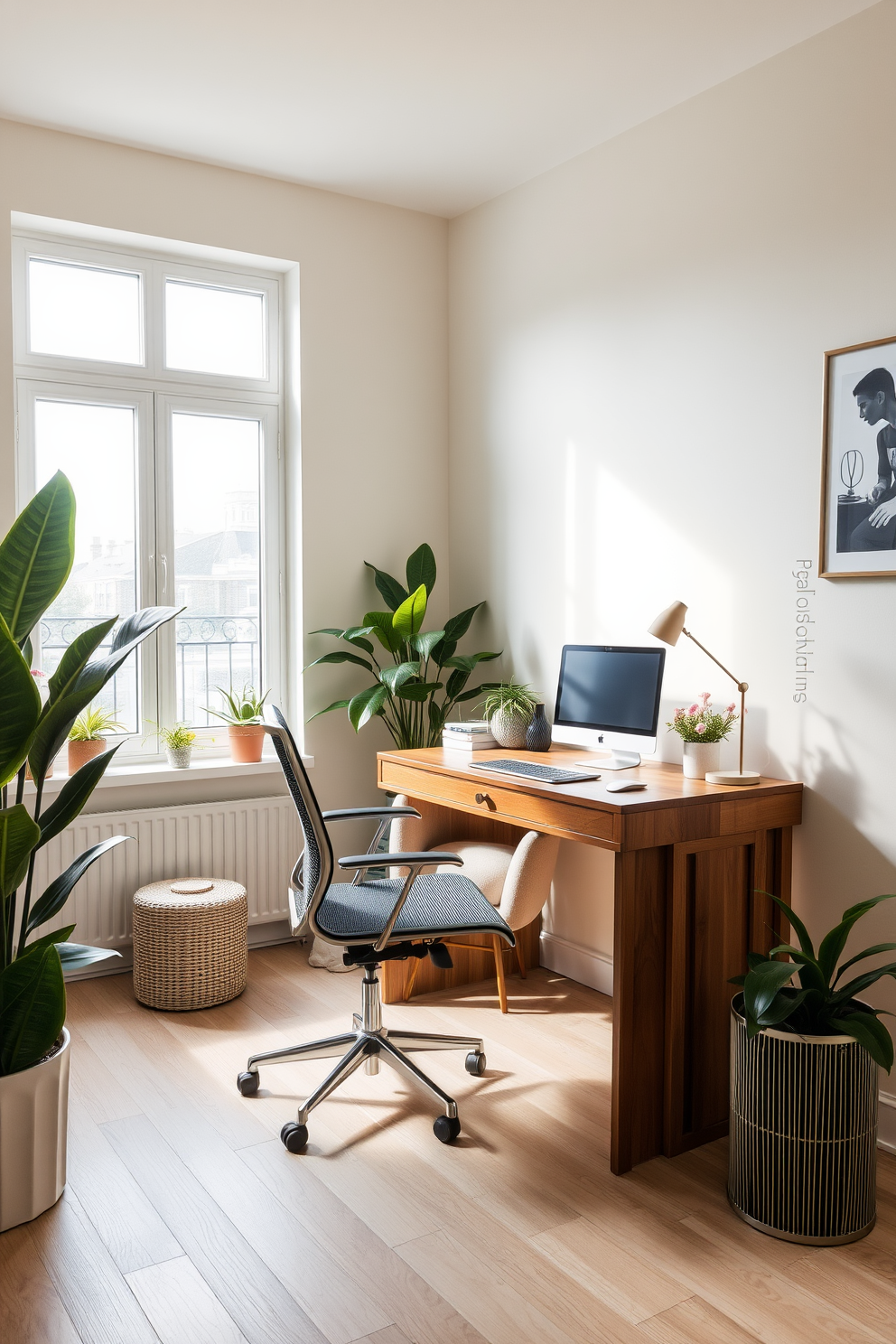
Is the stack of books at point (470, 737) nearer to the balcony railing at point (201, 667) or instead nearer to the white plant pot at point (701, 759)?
the white plant pot at point (701, 759)

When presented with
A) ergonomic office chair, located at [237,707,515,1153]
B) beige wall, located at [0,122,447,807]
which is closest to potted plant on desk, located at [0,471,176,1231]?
ergonomic office chair, located at [237,707,515,1153]

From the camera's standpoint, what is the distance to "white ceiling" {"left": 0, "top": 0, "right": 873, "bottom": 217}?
2.73 m

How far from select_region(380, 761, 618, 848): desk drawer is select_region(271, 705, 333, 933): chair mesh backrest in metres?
0.57

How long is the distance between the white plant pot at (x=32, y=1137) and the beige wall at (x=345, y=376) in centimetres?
198

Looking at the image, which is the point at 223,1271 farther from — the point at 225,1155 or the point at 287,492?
the point at 287,492

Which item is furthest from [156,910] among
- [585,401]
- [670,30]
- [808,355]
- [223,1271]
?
[670,30]

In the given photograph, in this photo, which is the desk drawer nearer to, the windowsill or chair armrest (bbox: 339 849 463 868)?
chair armrest (bbox: 339 849 463 868)

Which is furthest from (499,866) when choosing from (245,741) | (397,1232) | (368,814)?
(397,1232)

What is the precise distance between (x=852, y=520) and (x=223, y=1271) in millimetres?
2267

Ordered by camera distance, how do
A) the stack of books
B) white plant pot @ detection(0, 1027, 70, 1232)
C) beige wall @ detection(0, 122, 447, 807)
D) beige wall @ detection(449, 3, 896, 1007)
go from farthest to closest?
1. beige wall @ detection(0, 122, 447, 807)
2. the stack of books
3. beige wall @ detection(449, 3, 896, 1007)
4. white plant pot @ detection(0, 1027, 70, 1232)

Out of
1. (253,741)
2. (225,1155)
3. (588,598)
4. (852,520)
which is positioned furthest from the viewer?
(253,741)

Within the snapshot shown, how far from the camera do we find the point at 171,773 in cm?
376

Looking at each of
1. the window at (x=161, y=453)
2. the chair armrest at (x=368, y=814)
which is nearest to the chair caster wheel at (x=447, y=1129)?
the chair armrest at (x=368, y=814)

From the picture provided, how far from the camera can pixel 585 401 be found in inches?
142
